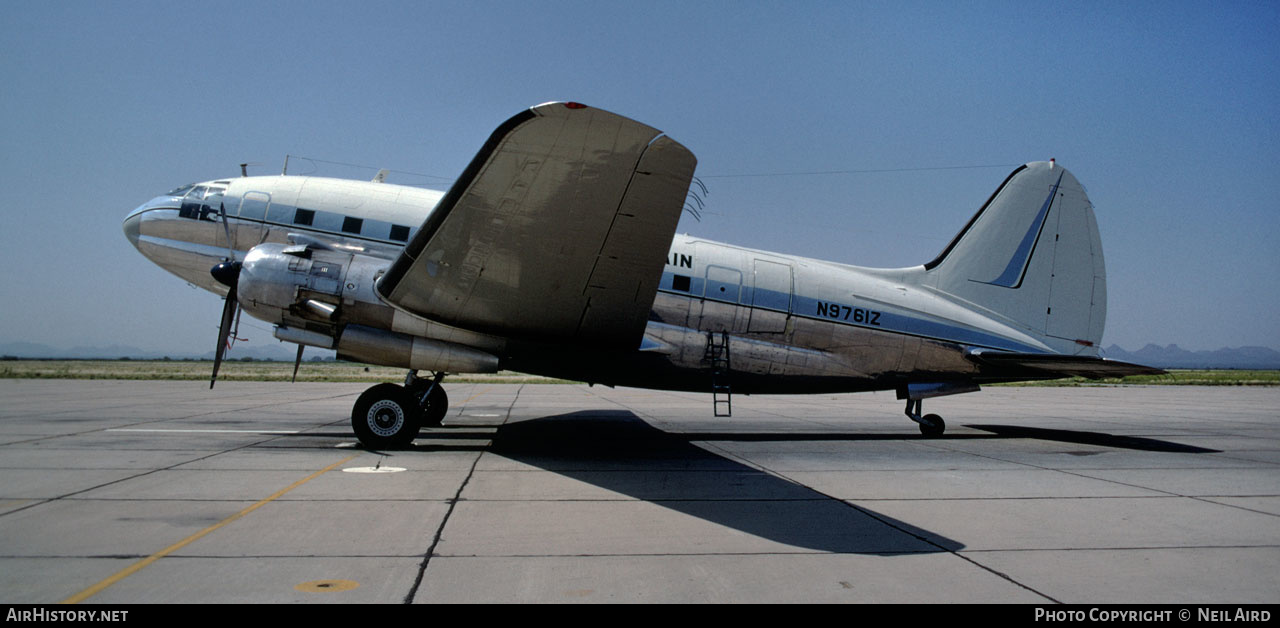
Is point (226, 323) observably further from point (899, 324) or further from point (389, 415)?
point (899, 324)

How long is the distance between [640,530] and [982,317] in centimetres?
1065

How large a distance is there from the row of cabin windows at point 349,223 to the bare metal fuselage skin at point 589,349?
0.8 inches

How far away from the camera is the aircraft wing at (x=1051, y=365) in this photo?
10961 millimetres

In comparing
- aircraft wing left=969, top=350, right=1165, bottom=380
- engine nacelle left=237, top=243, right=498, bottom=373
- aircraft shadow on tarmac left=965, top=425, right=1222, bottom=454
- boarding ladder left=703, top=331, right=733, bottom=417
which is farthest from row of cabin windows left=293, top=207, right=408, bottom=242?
aircraft shadow on tarmac left=965, top=425, right=1222, bottom=454

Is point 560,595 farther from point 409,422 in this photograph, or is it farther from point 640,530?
point 409,422

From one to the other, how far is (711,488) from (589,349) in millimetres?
3728

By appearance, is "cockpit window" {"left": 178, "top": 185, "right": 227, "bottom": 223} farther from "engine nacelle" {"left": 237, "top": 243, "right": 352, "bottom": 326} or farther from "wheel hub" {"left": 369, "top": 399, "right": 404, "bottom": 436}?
"wheel hub" {"left": 369, "top": 399, "right": 404, "bottom": 436}

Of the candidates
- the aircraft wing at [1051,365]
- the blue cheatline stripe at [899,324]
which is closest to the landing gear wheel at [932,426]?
the aircraft wing at [1051,365]

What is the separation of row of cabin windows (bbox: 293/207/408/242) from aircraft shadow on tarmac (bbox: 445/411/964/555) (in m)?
3.73

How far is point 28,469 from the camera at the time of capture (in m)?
7.74

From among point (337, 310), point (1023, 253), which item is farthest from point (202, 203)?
point (1023, 253)

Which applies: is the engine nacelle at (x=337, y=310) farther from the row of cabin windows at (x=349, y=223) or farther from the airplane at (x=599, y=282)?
the row of cabin windows at (x=349, y=223)
